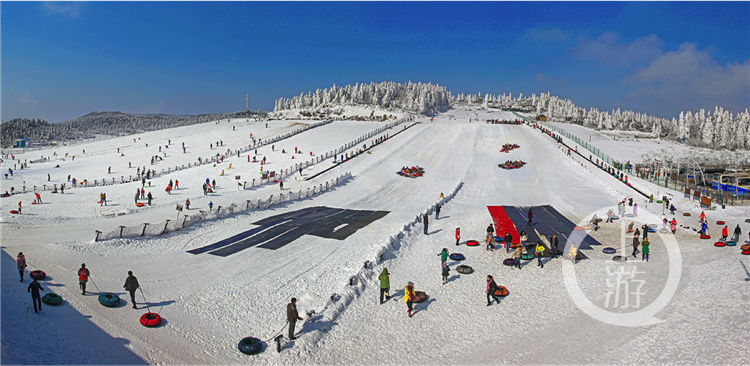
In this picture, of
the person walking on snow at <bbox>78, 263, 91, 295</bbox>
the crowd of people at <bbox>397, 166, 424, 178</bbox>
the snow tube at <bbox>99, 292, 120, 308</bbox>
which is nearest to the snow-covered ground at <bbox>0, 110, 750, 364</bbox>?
the snow tube at <bbox>99, 292, 120, 308</bbox>

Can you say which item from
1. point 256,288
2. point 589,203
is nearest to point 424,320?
point 256,288

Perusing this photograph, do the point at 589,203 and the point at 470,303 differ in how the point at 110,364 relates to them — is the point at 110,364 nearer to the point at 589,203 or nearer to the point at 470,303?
the point at 470,303

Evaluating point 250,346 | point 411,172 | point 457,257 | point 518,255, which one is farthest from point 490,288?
point 411,172

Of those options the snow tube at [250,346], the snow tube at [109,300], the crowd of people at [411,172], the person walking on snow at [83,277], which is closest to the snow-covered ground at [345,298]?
the snow tube at [250,346]

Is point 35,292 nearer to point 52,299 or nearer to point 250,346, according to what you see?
point 52,299

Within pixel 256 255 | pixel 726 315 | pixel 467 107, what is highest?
pixel 467 107

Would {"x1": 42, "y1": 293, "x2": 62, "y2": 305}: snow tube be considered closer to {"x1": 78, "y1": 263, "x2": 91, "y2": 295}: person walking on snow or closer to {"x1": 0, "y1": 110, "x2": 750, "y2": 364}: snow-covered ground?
{"x1": 0, "y1": 110, "x2": 750, "y2": 364}: snow-covered ground
